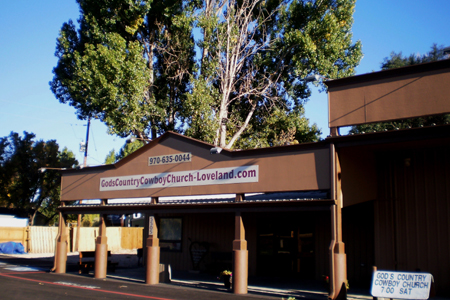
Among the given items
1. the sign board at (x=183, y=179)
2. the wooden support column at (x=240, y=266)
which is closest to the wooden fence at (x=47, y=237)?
the sign board at (x=183, y=179)

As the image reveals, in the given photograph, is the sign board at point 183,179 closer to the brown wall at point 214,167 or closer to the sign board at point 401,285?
the brown wall at point 214,167

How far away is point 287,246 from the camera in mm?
17375

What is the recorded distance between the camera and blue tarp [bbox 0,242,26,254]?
31391mm

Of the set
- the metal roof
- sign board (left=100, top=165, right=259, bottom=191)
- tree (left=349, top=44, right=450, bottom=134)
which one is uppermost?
tree (left=349, top=44, right=450, bottom=134)

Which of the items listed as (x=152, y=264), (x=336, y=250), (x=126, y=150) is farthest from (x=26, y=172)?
(x=336, y=250)

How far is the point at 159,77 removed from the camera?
92.0 ft

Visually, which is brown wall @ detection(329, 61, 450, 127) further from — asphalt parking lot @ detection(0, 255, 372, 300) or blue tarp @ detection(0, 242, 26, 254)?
blue tarp @ detection(0, 242, 26, 254)

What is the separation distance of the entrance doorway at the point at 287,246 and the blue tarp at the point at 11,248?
71.1ft

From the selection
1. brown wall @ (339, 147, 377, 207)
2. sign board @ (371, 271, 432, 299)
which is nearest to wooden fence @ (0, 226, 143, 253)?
brown wall @ (339, 147, 377, 207)

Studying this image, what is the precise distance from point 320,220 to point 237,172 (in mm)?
4454

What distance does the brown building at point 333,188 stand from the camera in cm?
1151

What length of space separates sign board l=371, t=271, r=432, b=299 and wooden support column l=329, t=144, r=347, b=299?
0.84m

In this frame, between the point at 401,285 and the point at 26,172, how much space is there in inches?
1324

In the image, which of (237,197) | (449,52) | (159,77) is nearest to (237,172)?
(237,197)
